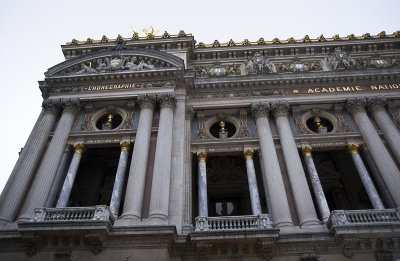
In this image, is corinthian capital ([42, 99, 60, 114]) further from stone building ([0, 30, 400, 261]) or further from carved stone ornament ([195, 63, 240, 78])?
carved stone ornament ([195, 63, 240, 78])

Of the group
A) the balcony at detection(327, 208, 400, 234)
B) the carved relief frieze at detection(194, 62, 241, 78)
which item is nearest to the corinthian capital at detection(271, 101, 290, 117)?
the carved relief frieze at detection(194, 62, 241, 78)

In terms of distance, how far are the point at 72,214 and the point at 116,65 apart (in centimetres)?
1259

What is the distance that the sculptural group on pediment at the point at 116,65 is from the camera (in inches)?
1022

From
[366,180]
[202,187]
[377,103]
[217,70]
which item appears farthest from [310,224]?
[217,70]

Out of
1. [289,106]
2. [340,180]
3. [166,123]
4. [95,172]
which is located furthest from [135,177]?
[340,180]

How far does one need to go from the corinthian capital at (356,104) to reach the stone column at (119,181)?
15163mm

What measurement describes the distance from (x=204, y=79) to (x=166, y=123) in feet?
18.3

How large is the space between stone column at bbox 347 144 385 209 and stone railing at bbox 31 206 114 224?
556 inches

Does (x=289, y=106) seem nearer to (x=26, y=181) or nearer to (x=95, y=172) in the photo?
(x=95, y=172)

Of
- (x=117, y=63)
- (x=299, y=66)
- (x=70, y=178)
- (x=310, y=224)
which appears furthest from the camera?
(x=299, y=66)

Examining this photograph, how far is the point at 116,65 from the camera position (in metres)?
26.3

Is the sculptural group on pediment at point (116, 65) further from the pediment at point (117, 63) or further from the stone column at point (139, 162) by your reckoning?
the stone column at point (139, 162)

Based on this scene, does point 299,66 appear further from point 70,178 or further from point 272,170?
point 70,178

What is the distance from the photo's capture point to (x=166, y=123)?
22.5 meters
